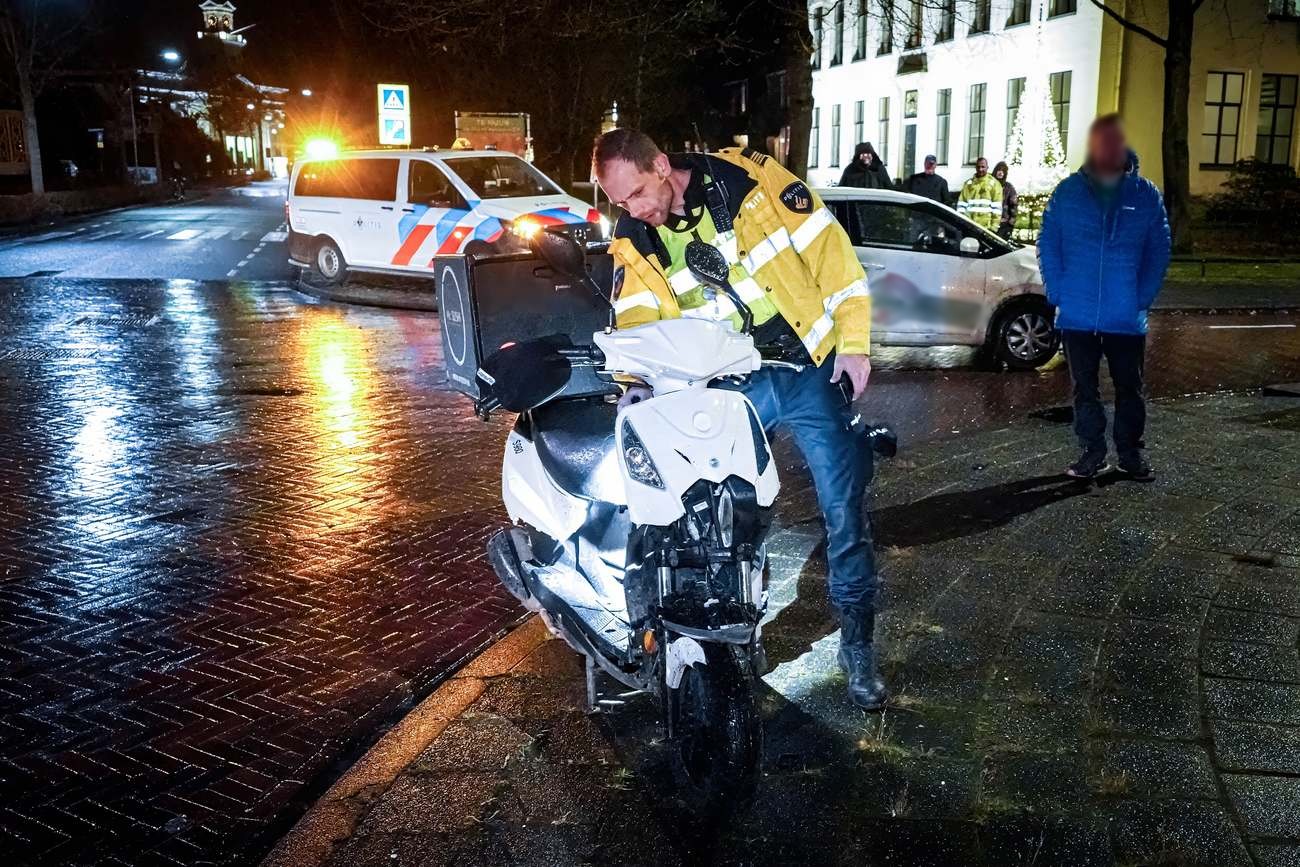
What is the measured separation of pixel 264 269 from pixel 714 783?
1936 centimetres

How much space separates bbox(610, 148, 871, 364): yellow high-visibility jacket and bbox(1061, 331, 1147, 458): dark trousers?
3.38 metres

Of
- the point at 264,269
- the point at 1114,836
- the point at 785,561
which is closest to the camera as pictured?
the point at 1114,836

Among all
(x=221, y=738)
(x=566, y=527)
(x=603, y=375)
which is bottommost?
(x=221, y=738)

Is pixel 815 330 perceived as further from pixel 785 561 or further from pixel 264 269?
pixel 264 269

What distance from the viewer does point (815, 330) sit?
3926 millimetres

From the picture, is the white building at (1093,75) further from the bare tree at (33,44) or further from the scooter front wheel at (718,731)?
the bare tree at (33,44)

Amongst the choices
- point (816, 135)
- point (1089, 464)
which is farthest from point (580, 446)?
point (816, 135)

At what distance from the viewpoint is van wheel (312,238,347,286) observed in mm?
18016

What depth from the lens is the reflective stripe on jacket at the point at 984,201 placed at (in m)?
17.9

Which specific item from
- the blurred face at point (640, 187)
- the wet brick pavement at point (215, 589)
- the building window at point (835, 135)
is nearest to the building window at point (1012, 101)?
the building window at point (835, 135)

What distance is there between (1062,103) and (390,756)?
31797 mm

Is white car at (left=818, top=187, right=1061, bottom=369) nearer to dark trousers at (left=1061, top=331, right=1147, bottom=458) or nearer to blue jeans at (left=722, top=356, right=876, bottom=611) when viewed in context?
dark trousers at (left=1061, top=331, right=1147, bottom=458)

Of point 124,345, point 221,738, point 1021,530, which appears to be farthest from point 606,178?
point 124,345

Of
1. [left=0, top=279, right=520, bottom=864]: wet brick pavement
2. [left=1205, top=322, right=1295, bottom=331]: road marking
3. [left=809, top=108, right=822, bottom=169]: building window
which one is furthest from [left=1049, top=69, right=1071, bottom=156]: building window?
[left=0, top=279, right=520, bottom=864]: wet brick pavement
